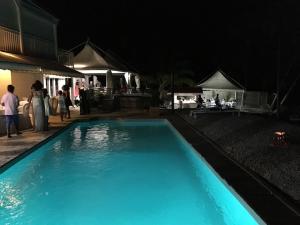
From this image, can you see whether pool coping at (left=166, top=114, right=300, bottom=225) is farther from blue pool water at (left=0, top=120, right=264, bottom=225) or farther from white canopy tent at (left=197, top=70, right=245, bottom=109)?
white canopy tent at (left=197, top=70, right=245, bottom=109)

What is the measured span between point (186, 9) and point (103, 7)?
11498 mm

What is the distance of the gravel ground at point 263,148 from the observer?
23.7 feet

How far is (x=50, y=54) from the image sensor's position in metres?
22.9

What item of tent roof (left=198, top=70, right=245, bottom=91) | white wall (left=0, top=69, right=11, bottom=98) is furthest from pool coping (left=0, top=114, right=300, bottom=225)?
tent roof (left=198, top=70, right=245, bottom=91)

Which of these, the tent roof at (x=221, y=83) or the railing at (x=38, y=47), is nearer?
the railing at (x=38, y=47)

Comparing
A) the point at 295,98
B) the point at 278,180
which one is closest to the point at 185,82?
the point at 295,98

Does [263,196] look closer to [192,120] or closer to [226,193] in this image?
[226,193]

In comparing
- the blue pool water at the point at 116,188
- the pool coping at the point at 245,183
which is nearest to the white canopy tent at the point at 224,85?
the blue pool water at the point at 116,188

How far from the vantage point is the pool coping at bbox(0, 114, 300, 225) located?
5.37 meters

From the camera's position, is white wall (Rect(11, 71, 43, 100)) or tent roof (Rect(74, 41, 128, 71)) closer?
white wall (Rect(11, 71, 43, 100))

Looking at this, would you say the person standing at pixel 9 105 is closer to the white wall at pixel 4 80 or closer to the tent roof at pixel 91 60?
the white wall at pixel 4 80

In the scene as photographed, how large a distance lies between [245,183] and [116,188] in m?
2.77

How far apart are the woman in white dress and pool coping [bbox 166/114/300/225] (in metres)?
5.62

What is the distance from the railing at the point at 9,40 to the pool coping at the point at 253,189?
9427 millimetres
